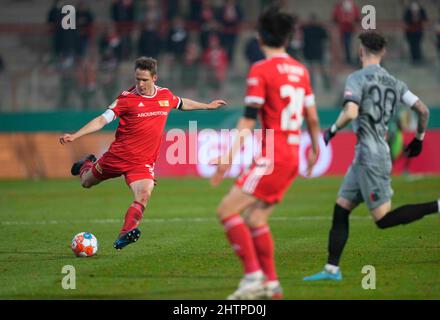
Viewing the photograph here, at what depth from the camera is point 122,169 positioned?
1217 centimetres

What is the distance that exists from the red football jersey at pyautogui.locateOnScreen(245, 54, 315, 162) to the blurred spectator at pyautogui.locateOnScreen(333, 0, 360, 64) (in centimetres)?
2226

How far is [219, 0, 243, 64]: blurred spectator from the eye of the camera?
31000mm

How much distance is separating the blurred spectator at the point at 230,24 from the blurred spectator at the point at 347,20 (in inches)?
135

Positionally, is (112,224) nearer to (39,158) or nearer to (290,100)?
(290,100)

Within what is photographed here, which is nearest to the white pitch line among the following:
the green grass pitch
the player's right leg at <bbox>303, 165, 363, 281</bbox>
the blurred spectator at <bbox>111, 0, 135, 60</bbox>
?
the green grass pitch

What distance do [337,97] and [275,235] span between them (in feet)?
54.5

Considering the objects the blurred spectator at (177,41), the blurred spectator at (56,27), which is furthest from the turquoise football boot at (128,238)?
the blurred spectator at (56,27)

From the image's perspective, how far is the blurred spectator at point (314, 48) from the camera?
97.0 ft

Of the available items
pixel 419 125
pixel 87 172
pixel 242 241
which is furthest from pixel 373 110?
pixel 87 172

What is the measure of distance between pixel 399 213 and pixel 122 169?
4.25m

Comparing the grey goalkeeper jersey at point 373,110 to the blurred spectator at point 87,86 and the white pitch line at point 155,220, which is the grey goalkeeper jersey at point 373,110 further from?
the blurred spectator at point 87,86

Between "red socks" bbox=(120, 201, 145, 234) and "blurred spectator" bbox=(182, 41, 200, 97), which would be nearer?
"red socks" bbox=(120, 201, 145, 234)

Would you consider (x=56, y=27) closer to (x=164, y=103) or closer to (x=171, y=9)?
(x=171, y=9)

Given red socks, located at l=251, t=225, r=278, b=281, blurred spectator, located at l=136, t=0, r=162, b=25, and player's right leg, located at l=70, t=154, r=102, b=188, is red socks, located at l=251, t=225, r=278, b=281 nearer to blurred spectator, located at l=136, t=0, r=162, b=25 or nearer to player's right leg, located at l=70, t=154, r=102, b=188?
player's right leg, located at l=70, t=154, r=102, b=188
